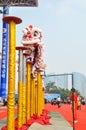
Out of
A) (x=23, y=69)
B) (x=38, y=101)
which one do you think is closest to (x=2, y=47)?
(x=38, y=101)

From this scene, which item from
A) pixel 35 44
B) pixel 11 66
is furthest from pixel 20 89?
pixel 35 44

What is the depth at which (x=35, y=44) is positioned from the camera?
1582cm

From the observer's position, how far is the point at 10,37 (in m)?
7.97

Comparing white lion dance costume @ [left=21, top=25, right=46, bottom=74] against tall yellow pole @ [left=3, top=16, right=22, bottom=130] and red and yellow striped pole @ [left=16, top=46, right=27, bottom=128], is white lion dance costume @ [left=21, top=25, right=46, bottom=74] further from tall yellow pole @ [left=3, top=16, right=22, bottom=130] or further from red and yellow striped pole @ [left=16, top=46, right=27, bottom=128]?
tall yellow pole @ [left=3, top=16, right=22, bottom=130]

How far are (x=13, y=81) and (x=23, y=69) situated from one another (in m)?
2.95

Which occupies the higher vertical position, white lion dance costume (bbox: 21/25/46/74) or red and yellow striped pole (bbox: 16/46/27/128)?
white lion dance costume (bbox: 21/25/46/74)

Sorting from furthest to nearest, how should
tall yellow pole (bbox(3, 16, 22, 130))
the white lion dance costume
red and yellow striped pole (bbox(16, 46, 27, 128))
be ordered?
the white lion dance costume, red and yellow striped pole (bbox(16, 46, 27, 128)), tall yellow pole (bbox(3, 16, 22, 130))

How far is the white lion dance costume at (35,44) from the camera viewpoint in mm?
15483

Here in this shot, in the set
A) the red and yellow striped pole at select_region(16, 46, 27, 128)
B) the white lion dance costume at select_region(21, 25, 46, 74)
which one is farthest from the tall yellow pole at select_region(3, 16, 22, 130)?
the white lion dance costume at select_region(21, 25, 46, 74)

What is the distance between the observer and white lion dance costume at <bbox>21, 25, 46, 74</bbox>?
15483mm

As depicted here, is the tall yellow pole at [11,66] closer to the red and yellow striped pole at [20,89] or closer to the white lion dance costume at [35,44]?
the red and yellow striped pole at [20,89]

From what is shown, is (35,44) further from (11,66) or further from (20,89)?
(11,66)

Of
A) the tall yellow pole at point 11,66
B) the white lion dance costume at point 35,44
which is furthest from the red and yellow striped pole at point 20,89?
the white lion dance costume at point 35,44

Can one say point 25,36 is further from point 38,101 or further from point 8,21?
point 8,21
